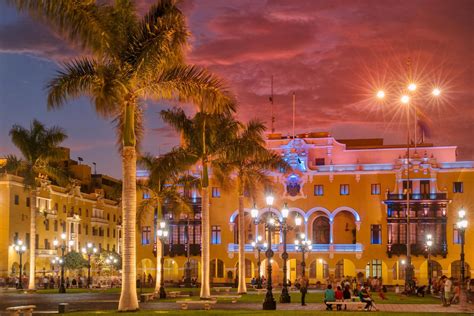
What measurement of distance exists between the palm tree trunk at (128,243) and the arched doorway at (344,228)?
2276 inches

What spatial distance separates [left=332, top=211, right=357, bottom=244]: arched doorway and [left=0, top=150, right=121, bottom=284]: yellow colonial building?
24.5 metres

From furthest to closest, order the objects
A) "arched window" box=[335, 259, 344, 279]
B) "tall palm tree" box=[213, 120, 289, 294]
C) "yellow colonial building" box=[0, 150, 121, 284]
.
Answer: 1. "arched window" box=[335, 259, 344, 279]
2. "yellow colonial building" box=[0, 150, 121, 284]
3. "tall palm tree" box=[213, 120, 289, 294]

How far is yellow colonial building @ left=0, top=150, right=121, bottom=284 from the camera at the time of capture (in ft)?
243

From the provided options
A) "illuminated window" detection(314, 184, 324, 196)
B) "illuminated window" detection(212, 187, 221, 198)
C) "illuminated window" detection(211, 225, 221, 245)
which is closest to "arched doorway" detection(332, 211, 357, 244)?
"illuminated window" detection(314, 184, 324, 196)

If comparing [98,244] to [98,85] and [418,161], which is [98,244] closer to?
[418,161]

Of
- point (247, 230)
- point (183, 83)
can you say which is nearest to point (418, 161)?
point (247, 230)

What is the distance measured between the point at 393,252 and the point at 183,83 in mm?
55329

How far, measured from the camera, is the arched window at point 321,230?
8262 cm

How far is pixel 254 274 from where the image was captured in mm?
82938

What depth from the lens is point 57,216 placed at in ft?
284

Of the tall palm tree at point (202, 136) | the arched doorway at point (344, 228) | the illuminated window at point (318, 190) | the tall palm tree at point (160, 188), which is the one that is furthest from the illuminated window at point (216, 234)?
the tall palm tree at point (202, 136)

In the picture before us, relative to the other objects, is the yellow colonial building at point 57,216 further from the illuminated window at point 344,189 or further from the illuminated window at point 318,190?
the illuminated window at point 344,189

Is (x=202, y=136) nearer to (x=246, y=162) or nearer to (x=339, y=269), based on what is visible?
(x=246, y=162)

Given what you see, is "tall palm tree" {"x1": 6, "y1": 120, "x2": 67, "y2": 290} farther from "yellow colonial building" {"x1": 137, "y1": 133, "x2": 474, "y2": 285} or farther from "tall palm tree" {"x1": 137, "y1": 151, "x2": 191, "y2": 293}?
"yellow colonial building" {"x1": 137, "y1": 133, "x2": 474, "y2": 285}
